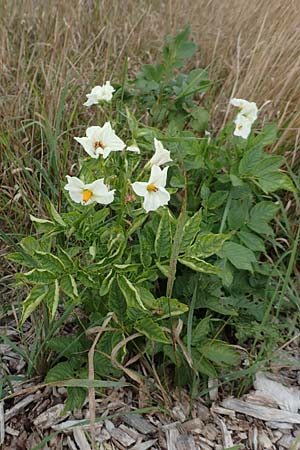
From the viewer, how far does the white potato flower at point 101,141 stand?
113 centimetres

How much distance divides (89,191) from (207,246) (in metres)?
0.30

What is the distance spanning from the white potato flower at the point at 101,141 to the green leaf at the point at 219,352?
0.51m

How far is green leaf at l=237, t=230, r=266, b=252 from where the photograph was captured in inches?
55.6

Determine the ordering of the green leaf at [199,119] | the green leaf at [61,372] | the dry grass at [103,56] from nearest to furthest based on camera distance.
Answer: the green leaf at [61,372], the green leaf at [199,119], the dry grass at [103,56]

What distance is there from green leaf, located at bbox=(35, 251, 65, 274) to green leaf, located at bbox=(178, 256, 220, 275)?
0.24 metres

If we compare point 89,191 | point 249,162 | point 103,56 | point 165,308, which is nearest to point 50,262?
point 89,191

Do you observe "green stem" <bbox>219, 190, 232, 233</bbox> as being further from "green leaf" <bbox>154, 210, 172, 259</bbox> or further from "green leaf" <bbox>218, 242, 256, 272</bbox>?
"green leaf" <bbox>154, 210, 172, 259</bbox>

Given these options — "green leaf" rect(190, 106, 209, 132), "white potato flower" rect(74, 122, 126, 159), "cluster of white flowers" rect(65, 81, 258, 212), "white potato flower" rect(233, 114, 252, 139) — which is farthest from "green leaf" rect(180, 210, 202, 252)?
"green leaf" rect(190, 106, 209, 132)

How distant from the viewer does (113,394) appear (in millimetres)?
1365

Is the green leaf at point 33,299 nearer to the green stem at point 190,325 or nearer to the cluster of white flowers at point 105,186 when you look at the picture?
the cluster of white flowers at point 105,186

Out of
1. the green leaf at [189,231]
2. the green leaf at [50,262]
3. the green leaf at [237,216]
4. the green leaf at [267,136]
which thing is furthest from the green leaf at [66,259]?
the green leaf at [267,136]

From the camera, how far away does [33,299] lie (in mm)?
1114

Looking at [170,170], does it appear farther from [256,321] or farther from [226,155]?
[256,321]

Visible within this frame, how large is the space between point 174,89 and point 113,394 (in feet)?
2.83
